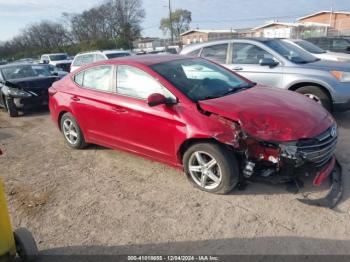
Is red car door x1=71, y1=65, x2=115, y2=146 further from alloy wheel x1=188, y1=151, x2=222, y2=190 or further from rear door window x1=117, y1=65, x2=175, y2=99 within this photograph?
alloy wheel x1=188, y1=151, x2=222, y2=190

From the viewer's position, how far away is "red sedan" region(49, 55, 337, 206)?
11.5 ft

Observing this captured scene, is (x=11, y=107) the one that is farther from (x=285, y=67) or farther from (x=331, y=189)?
(x=331, y=189)

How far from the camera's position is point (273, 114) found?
3697mm

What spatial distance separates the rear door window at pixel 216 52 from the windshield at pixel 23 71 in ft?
17.9

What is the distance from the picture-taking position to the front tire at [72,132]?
5508 millimetres

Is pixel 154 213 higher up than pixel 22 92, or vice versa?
pixel 22 92

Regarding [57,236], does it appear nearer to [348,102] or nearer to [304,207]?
[304,207]

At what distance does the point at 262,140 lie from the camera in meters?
3.47

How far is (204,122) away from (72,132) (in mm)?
2884

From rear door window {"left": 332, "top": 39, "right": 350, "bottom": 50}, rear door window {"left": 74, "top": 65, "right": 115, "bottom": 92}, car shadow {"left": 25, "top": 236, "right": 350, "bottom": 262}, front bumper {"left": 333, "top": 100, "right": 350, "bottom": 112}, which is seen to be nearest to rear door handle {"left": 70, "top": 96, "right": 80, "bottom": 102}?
rear door window {"left": 74, "top": 65, "right": 115, "bottom": 92}

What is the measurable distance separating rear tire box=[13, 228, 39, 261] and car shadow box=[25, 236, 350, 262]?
191 mm

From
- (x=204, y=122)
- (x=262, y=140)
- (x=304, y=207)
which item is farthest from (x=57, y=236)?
(x=304, y=207)

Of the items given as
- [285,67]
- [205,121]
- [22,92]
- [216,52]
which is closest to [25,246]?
[205,121]

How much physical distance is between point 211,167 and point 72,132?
2912mm
